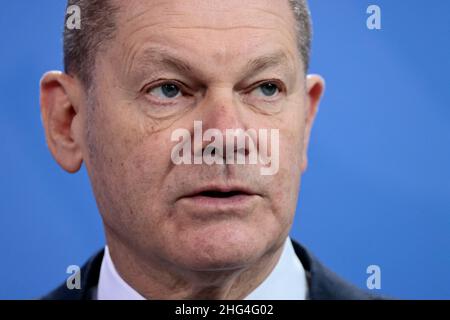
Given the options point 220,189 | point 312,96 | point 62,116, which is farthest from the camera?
point 312,96

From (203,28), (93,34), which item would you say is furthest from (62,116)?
(203,28)

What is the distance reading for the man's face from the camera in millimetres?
1675

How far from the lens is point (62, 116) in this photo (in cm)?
199

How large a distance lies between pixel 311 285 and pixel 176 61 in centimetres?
64

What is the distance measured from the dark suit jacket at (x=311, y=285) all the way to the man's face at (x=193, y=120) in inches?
7.5

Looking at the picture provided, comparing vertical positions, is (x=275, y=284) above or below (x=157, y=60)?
below

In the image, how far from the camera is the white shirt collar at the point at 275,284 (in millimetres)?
1881

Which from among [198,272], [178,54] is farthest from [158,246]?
[178,54]

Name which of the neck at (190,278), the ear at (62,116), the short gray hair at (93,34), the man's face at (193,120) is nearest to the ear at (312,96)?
the short gray hair at (93,34)

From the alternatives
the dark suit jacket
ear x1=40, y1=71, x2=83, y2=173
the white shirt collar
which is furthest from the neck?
ear x1=40, y1=71, x2=83, y2=173

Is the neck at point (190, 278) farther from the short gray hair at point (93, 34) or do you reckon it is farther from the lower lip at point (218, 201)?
the short gray hair at point (93, 34)

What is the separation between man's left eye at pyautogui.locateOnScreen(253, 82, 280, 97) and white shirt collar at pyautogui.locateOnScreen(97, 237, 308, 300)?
371 millimetres

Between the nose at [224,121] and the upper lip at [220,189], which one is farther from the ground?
the nose at [224,121]

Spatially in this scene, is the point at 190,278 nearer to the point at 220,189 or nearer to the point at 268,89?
the point at 220,189
